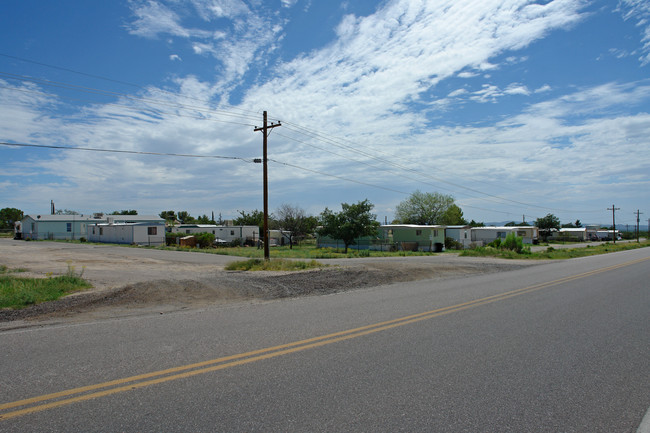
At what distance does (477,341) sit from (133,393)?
4.86m

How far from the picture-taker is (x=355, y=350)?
241 inches

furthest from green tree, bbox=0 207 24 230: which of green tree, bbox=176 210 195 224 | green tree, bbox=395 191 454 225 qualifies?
green tree, bbox=395 191 454 225

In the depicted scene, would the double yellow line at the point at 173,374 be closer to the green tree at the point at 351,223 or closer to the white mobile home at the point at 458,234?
the green tree at the point at 351,223

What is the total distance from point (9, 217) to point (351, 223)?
9894 centimetres

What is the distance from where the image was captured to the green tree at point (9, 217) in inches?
4119

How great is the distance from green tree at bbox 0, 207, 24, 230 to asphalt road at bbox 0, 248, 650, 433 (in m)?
120

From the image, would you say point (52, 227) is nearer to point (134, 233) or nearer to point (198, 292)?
point (134, 233)

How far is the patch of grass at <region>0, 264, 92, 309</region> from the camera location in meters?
9.99

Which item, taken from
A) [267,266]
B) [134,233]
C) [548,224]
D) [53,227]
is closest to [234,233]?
[134,233]

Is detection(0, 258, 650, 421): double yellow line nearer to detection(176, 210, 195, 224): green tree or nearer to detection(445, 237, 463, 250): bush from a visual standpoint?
detection(445, 237, 463, 250): bush

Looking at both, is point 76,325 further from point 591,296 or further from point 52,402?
point 591,296

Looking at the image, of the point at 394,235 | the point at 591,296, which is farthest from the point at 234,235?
the point at 591,296

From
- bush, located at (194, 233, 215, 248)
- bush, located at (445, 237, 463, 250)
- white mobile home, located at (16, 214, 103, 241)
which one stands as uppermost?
white mobile home, located at (16, 214, 103, 241)

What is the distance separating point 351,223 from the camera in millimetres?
47594
